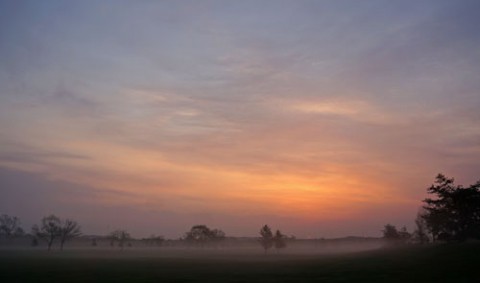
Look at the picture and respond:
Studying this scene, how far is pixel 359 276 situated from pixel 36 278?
31.7m

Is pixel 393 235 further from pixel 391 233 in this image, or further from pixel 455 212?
pixel 455 212

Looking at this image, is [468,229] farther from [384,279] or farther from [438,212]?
[384,279]

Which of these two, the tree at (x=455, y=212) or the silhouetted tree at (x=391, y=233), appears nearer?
the tree at (x=455, y=212)

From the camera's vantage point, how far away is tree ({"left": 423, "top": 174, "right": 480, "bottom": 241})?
7106 centimetres

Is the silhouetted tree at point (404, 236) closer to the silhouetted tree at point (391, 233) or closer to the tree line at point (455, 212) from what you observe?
the silhouetted tree at point (391, 233)

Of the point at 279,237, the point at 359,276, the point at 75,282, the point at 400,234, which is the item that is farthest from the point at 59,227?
the point at 359,276

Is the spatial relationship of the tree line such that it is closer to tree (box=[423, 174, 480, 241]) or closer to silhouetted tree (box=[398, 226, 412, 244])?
tree (box=[423, 174, 480, 241])

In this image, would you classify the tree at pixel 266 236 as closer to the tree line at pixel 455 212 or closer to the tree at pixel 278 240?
the tree at pixel 278 240

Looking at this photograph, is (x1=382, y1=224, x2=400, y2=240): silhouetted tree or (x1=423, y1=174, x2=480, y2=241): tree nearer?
(x1=423, y1=174, x2=480, y2=241): tree

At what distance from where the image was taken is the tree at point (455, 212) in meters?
71.1

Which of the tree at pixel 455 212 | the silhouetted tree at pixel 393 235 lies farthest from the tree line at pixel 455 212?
the silhouetted tree at pixel 393 235

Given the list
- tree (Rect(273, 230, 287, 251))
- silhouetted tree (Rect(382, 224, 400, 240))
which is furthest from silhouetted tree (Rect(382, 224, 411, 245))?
tree (Rect(273, 230, 287, 251))

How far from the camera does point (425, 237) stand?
12600 cm

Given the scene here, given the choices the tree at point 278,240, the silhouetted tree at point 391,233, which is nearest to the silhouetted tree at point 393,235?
the silhouetted tree at point 391,233
